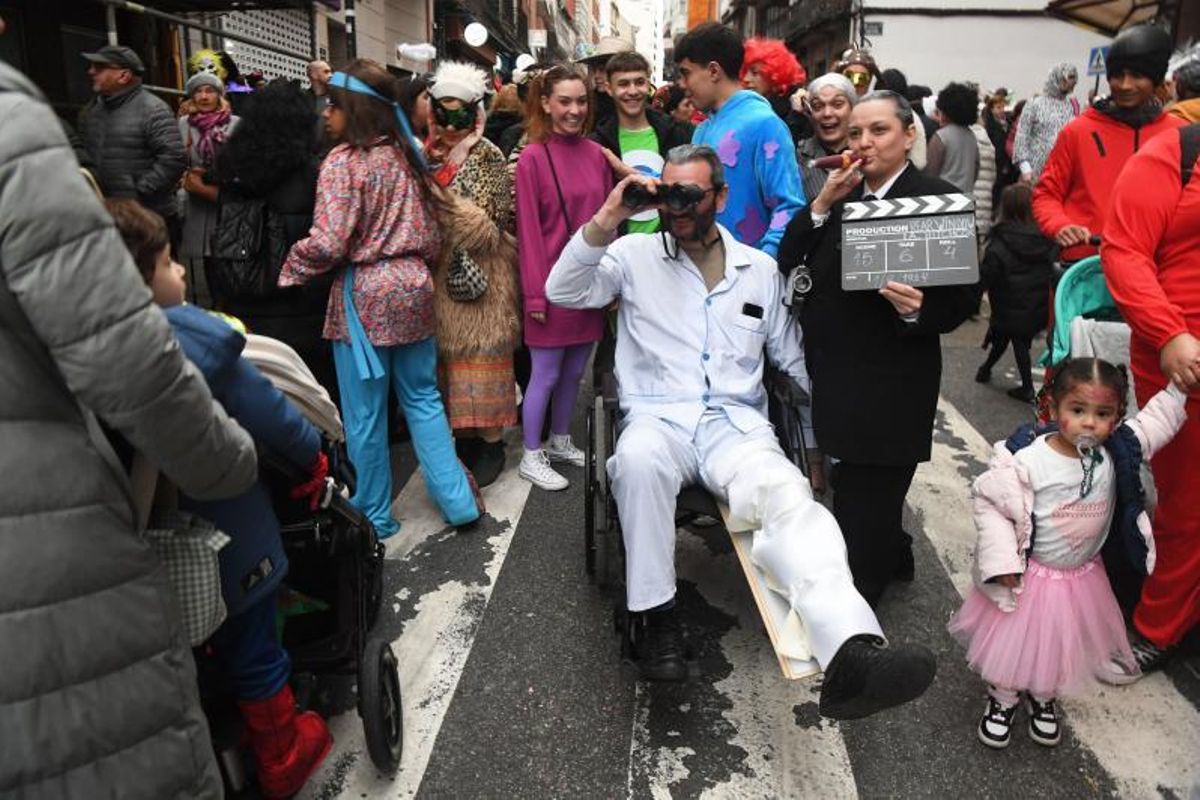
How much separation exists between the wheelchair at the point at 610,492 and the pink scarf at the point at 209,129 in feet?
12.3

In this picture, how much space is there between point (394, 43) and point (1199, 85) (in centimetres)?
2010

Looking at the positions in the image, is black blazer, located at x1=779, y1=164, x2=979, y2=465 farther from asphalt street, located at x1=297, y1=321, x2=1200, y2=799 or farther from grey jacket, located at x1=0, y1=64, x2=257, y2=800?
grey jacket, located at x1=0, y1=64, x2=257, y2=800

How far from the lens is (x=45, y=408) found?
4.39ft

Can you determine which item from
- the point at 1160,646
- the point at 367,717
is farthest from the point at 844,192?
the point at 367,717

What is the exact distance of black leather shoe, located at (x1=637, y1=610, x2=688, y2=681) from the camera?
2.68 meters

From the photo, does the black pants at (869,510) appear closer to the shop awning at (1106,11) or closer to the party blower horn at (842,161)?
the party blower horn at (842,161)

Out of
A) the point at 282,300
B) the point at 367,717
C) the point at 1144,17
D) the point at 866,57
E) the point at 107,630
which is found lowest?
the point at 367,717

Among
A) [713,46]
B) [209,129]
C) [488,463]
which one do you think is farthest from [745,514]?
[209,129]

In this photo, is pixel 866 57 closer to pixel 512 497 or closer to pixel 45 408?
pixel 512 497

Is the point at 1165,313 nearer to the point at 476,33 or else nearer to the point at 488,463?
the point at 488,463

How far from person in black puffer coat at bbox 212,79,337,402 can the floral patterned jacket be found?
0.40m

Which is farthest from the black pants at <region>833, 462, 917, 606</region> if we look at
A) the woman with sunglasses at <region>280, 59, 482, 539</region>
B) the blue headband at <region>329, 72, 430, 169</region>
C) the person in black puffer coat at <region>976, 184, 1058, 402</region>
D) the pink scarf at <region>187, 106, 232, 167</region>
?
the pink scarf at <region>187, 106, 232, 167</region>

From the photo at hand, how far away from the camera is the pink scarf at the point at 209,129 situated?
5.83 metres

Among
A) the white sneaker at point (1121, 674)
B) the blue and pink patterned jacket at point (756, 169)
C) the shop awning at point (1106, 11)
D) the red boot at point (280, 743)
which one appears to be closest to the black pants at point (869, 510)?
the white sneaker at point (1121, 674)
